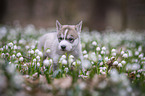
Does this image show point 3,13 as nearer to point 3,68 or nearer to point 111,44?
point 111,44

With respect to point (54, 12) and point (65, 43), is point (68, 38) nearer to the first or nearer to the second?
point (65, 43)

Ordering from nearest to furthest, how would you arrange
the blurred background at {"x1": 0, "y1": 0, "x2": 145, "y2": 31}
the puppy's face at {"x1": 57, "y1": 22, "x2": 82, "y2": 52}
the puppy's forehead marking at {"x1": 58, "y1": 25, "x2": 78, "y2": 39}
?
the puppy's face at {"x1": 57, "y1": 22, "x2": 82, "y2": 52}, the puppy's forehead marking at {"x1": 58, "y1": 25, "x2": 78, "y2": 39}, the blurred background at {"x1": 0, "y1": 0, "x2": 145, "y2": 31}

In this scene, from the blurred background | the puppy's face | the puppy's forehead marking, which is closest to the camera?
the puppy's face

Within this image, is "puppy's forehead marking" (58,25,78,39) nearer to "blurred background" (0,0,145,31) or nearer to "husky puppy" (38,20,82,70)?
"husky puppy" (38,20,82,70)

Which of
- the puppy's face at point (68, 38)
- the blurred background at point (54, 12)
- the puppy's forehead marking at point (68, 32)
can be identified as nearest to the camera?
the puppy's face at point (68, 38)

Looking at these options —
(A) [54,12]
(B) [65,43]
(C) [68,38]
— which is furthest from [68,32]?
(A) [54,12]

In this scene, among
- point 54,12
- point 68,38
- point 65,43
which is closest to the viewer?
point 65,43

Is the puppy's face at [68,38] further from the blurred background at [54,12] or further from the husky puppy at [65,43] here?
the blurred background at [54,12]

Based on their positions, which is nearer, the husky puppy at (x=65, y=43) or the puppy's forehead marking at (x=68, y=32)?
the husky puppy at (x=65, y=43)

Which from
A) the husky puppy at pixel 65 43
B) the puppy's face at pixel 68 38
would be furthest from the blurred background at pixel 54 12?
the puppy's face at pixel 68 38

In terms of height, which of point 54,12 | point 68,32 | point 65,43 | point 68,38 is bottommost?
point 65,43

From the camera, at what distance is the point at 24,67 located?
3.50 metres

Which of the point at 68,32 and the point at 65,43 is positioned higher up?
the point at 68,32

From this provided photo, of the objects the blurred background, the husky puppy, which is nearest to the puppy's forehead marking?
the husky puppy
